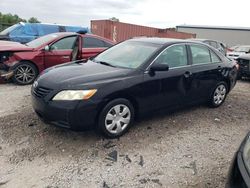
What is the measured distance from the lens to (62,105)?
370 cm

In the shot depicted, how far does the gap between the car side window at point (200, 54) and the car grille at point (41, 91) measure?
2.78 meters

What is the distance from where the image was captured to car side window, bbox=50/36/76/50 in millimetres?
7753

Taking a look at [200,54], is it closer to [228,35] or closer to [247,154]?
[247,154]

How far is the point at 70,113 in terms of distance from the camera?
12.1 ft

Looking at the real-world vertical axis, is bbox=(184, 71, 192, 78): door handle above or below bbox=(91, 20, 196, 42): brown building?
below

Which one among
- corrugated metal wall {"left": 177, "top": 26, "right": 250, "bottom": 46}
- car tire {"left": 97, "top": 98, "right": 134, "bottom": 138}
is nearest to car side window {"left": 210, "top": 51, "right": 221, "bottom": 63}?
car tire {"left": 97, "top": 98, "right": 134, "bottom": 138}

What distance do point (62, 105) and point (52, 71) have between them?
0.87 metres

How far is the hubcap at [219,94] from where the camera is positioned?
5.78 meters

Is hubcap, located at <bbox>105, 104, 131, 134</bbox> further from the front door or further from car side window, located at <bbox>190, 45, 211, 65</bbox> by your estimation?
car side window, located at <bbox>190, 45, 211, 65</bbox>

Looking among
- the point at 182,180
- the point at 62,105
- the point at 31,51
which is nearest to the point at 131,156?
the point at 182,180

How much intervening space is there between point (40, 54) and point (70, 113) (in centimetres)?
437

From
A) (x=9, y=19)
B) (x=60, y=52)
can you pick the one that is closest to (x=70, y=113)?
(x=60, y=52)

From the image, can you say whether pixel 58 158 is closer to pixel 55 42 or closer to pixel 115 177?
pixel 115 177

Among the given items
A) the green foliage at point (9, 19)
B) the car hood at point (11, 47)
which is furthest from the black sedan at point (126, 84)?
the green foliage at point (9, 19)
